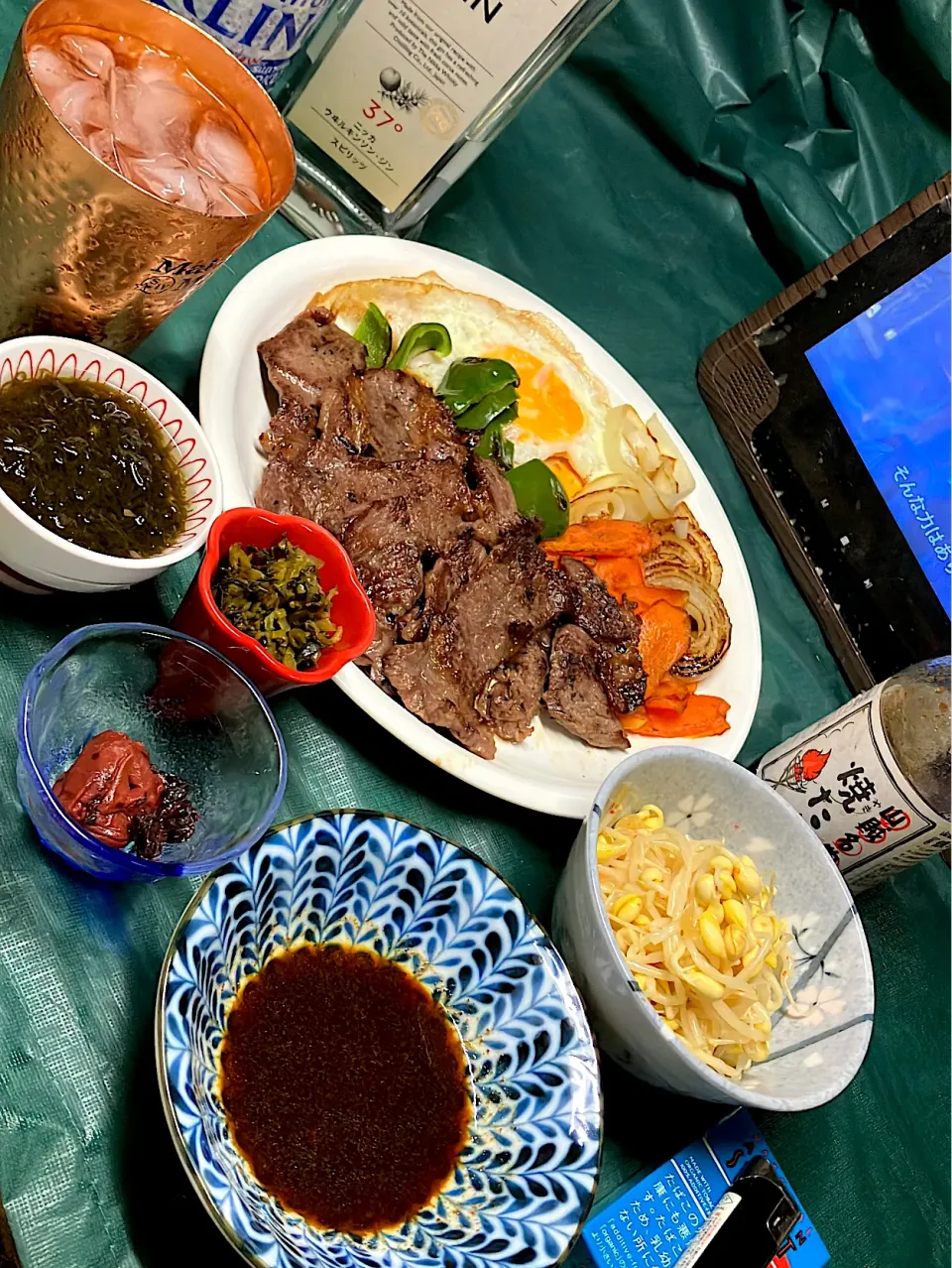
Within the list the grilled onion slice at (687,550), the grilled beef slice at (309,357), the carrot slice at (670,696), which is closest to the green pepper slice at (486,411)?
the grilled beef slice at (309,357)

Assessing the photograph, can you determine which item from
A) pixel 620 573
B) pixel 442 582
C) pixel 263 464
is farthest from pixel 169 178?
pixel 620 573

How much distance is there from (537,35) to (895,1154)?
204 cm

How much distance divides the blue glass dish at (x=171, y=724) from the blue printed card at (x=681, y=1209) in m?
0.69

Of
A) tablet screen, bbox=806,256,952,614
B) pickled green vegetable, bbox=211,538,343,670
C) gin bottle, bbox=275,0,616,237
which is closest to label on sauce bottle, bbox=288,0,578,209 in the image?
gin bottle, bbox=275,0,616,237

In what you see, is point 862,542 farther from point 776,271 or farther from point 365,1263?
point 365,1263

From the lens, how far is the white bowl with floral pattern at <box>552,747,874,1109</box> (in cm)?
138

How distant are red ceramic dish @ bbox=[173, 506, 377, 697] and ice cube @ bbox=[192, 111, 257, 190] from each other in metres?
0.47

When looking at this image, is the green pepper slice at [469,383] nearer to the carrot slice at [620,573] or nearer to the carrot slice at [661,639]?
the carrot slice at [620,573]

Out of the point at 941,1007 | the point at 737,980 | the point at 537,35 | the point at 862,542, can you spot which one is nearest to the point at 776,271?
the point at 862,542

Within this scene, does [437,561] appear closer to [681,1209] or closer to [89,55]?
[89,55]

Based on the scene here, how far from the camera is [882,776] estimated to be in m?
1.73

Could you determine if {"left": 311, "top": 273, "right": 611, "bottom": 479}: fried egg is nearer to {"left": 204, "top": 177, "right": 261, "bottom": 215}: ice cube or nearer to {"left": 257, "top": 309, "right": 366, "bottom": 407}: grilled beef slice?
{"left": 257, "top": 309, "right": 366, "bottom": 407}: grilled beef slice

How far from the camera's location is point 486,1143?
1328 millimetres

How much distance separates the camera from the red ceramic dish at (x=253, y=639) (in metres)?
1.31
